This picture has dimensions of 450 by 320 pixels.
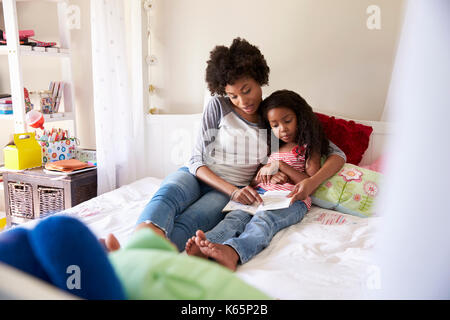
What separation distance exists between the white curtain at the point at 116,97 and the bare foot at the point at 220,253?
1.11 m

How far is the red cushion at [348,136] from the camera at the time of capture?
1759 millimetres

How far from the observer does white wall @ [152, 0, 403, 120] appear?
74.9 inches

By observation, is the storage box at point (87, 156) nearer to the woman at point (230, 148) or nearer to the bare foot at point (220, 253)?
the woman at point (230, 148)

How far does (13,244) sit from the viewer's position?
48 centimetres

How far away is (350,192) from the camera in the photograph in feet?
5.13

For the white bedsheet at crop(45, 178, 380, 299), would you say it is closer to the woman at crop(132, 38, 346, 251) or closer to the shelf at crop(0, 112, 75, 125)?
the woman at crop(132, 38, 346, 251)

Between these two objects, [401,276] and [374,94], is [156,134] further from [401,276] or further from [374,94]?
[401,276]

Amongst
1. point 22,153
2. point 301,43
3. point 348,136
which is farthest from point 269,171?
point 22,153

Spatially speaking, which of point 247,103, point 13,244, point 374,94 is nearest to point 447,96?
point 13,244

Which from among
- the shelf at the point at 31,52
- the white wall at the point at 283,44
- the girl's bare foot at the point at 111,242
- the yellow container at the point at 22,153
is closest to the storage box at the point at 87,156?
the yellow container at the point at 22,153

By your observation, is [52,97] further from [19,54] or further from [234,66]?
[234,66]

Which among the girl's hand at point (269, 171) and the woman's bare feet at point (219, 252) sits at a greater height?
the girl's hand at point (269, 171)

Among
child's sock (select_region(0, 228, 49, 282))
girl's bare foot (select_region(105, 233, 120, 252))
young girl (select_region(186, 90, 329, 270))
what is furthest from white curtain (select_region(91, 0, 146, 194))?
child's sock (select_region(0, 228, 49, 282))

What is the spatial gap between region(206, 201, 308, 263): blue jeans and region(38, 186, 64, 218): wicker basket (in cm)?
100
